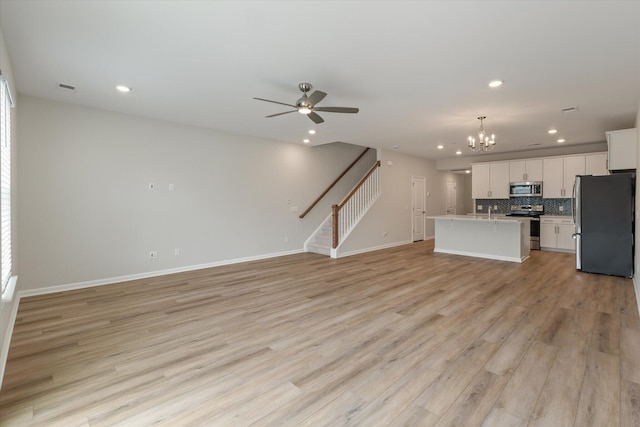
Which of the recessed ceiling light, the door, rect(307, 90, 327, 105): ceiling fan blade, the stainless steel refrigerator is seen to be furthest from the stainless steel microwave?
the recessed ceiling light

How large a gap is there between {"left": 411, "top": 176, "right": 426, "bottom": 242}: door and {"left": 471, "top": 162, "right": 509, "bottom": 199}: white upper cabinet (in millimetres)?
1508

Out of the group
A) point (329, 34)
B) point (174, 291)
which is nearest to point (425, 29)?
point (329, 34)

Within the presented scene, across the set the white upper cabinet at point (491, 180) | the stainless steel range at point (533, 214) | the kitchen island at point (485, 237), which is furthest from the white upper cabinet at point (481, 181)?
the kitchen island at point (485, 237)

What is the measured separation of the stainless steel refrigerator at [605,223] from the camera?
4.96 meters

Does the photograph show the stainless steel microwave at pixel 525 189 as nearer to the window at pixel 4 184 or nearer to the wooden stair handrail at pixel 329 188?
the wooden stair handrail at pixel 329 188

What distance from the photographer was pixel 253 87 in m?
3.74

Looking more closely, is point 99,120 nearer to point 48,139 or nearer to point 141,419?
point 48,139

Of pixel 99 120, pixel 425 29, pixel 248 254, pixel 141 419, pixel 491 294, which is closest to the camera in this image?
pixel 141 419

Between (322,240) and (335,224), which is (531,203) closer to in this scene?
(335,224)

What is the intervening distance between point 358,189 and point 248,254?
10.0 ft

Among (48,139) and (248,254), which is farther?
(248,254)

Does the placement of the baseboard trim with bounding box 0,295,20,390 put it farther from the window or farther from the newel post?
the newel post

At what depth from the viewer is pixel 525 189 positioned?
7.96 meters

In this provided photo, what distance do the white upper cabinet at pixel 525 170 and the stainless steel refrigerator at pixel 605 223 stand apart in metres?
2.61
